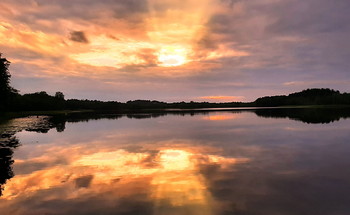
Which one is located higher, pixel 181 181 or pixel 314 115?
pixel 314 115

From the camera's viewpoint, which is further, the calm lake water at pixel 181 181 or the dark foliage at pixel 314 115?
the dark foliage at pixel 314 115

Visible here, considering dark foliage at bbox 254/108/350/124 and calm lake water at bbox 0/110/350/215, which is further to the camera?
dark foliage at bbox 254/108/350/124

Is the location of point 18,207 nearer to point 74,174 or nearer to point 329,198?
point 74,174

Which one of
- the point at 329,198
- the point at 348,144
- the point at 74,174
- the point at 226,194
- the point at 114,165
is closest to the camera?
the point at 329,198

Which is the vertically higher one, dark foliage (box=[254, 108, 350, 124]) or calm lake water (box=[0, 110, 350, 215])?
dark foliage (box=[254, 108, 350, 124])

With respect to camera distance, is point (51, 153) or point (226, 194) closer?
point (226, 194)

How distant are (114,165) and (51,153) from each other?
9.85 meters

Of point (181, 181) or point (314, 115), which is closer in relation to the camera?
point (181, 181)

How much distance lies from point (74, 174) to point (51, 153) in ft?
33.1

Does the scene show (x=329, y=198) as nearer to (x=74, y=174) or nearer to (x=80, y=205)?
(x=80, y=205)

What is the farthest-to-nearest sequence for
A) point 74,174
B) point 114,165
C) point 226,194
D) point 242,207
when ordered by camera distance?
point 114,165
point 74,174
point 226,194
point 242,207

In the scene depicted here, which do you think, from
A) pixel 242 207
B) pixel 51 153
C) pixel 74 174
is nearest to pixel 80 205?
pixel 74 174

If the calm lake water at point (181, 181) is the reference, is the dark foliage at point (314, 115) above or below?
above

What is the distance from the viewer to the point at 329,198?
41.6ft
